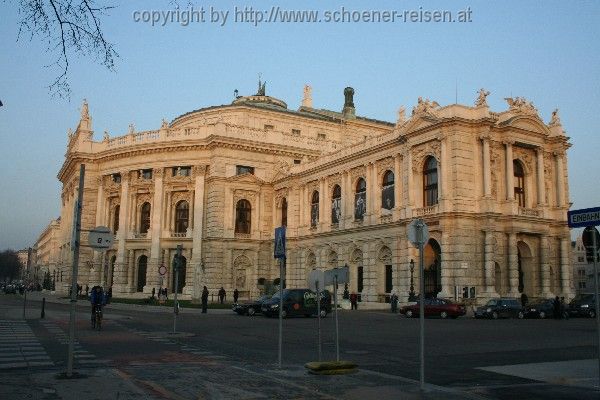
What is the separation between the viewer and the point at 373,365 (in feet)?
44.2

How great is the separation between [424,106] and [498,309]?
16048 mm

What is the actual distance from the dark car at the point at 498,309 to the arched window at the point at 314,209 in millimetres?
23552

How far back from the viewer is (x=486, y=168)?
4122cm

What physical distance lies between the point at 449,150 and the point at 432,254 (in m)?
7.75

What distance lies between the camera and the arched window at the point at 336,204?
176 ft

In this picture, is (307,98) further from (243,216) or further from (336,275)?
(336,275)

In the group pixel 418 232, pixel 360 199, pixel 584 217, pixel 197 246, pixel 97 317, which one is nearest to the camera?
pixel 584 217

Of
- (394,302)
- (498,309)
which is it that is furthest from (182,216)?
(498,309)

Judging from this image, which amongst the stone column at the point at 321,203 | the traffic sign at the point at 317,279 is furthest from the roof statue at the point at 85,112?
the traffic sign at the point at 317,279

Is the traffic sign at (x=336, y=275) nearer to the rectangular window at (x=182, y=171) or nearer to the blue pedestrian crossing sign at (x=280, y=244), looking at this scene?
the blue pedestrian crossing sign at (x=280, y=244)

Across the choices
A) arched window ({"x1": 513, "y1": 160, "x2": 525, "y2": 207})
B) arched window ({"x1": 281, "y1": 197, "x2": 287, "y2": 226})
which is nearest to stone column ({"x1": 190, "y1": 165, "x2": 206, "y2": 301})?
arched window ({"x1": 281, "y1": 197, "x2": 287, "y2": 226})

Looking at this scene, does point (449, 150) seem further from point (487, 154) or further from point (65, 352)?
point (65, 352)

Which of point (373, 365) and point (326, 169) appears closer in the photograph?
point (373, 365)

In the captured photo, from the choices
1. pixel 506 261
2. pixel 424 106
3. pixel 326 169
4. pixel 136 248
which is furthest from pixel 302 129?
pixel 506 261
